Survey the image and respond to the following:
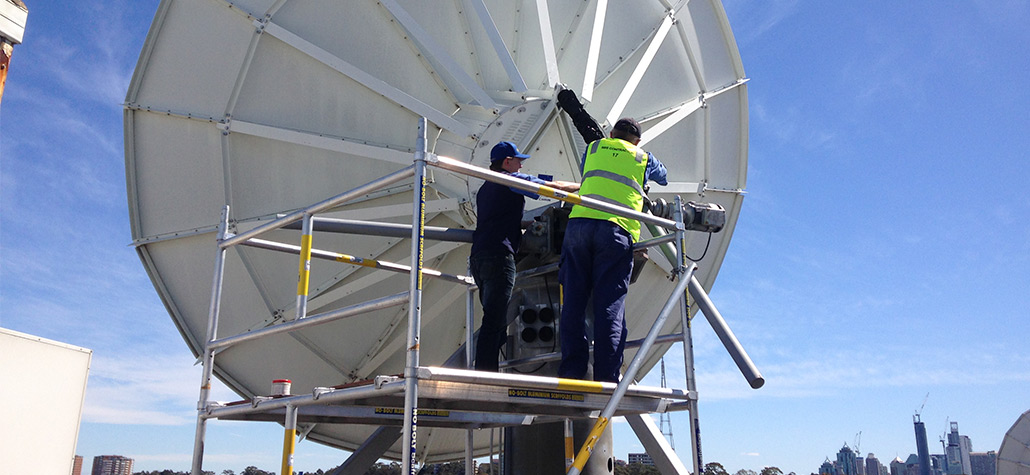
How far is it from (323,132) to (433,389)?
570cm

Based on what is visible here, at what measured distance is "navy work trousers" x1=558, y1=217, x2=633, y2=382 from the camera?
6137mm

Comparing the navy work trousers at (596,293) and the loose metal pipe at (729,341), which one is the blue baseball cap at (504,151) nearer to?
the navy work trousers at (596,293)

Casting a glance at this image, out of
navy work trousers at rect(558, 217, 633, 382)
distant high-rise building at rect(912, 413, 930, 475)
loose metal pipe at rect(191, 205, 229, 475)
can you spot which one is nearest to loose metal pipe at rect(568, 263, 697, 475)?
navy work trousers at rect(558, 217, 633, 382)

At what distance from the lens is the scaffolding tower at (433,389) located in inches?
190

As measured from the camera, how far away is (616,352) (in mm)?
6152

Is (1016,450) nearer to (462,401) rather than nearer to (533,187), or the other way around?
(462,401)

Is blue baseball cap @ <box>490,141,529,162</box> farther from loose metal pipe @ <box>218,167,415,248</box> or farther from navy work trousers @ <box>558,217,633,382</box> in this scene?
loose metal pipe @ <box>218,167,415,248</box>

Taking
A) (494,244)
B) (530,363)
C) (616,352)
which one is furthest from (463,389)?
(530,363)

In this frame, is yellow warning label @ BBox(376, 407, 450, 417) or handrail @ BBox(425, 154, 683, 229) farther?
yellow warning label @ BBox(376, 407, 450, 417)

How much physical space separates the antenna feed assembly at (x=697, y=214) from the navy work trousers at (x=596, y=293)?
1.06 metres

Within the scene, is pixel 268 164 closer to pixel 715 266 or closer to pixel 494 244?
pixel 494 244

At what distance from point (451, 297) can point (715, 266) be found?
15.3 ft

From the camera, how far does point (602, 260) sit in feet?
20.8

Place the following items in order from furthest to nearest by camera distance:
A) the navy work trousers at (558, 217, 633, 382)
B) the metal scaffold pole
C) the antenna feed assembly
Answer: the antenna feed assembly, the navy work trousers at (558, 217, 633, 382), the metal scaffold pole
